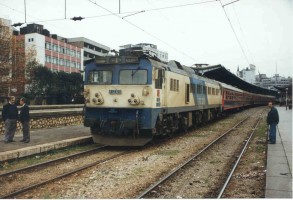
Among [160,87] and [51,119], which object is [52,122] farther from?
[160,87]

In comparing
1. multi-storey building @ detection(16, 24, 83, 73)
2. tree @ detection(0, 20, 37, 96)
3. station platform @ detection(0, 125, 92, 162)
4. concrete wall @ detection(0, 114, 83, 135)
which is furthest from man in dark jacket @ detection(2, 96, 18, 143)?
multi-storey building @ detection(16, 24, 83, 73)

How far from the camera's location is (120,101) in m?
12.9

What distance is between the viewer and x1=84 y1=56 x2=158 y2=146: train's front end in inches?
497

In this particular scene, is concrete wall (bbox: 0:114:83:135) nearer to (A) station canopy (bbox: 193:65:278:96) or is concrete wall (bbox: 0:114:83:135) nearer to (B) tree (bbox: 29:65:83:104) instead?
(A) station canopy (bbox: 193:65:278:96)

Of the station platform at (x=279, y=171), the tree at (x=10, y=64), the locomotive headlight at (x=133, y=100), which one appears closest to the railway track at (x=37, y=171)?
the locomotive headlight at (x=133, y=100)

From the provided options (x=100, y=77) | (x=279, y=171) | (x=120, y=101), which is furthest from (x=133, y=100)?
(x=279, y=171)

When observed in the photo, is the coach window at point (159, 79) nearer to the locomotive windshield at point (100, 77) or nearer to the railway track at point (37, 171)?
the locomotive windshield at point (100, 77)

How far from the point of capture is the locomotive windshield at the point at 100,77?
43.6ft

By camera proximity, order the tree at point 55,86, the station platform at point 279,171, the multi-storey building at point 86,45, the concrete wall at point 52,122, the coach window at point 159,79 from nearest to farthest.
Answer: the station platform at point 279,171
the coach window at point 159,79
the concrete wall at point 52,122
the tree at point 55,86
the multi-storey building at point 86,45

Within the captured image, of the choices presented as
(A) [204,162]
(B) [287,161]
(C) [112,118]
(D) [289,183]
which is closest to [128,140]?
(C) [112,118]

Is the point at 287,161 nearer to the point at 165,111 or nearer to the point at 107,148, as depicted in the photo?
the point at 165,111

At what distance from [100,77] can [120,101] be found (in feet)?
4.46

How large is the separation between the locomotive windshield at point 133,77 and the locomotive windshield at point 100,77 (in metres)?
0.52

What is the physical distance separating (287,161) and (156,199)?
18.3 feet
